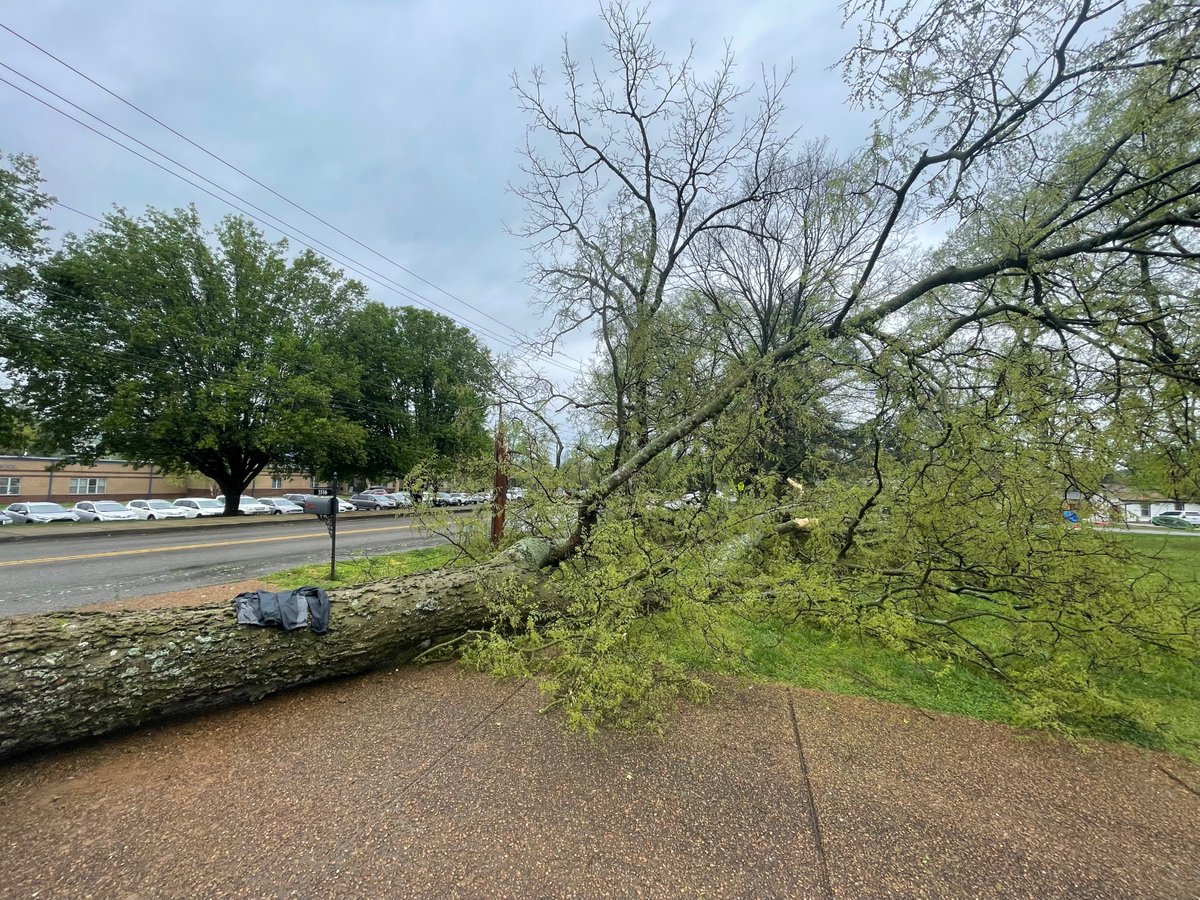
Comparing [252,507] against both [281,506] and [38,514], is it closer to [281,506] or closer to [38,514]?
[281,506]

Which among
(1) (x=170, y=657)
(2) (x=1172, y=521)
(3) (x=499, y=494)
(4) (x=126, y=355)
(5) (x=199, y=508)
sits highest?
(4) (x=126, y=355)

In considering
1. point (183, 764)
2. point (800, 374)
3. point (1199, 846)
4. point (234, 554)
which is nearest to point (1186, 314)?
point (800, 374)

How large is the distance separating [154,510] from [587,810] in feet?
94.9

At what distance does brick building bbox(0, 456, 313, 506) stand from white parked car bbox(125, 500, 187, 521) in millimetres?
5262

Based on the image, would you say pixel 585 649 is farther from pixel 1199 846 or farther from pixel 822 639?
pixel 1199 846

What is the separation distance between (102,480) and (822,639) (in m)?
46.9

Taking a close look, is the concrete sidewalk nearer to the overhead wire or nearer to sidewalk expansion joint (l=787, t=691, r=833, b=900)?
sidewalk expansion joint (l=787, t=691, r=833, b=900)

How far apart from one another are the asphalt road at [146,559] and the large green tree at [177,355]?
5375mm

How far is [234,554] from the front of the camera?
9.67 m

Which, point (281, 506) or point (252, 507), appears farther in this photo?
point (281, 506)

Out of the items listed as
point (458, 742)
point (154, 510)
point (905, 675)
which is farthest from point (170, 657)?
point (154, 510)

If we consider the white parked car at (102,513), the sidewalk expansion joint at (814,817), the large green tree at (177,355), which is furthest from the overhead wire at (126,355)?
the sidewalk expansion joint at (814,817)

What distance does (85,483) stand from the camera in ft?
108

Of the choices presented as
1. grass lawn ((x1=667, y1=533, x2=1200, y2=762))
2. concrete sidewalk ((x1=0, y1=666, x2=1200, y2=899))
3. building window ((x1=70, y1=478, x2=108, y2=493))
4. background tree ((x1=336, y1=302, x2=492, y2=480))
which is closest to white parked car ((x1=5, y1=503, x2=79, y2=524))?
background tree ((x1=336, y1=302, x2=492, y2=480))
